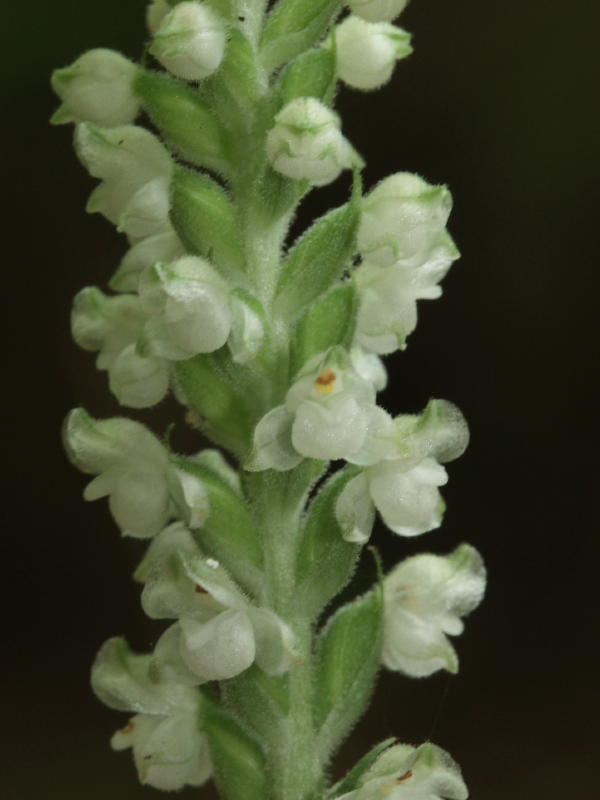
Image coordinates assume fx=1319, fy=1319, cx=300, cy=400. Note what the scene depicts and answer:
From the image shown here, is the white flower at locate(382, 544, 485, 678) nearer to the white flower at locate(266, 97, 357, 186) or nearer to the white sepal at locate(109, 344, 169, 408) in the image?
the white sepal at locate(109, 344, 169, 408)

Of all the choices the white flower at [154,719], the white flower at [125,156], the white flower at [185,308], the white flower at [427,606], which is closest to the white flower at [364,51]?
the white flower at [125,156]

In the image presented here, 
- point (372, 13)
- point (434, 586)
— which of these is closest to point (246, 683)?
point (434, 586)

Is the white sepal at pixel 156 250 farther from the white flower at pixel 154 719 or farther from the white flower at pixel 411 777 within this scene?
the white flower at pixel 411 777

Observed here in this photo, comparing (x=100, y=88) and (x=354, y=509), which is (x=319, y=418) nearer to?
(x=354, y=509)

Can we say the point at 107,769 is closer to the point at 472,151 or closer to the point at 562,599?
the point at 562,599

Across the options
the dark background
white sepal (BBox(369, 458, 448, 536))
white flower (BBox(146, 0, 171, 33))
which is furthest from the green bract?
the dark background
